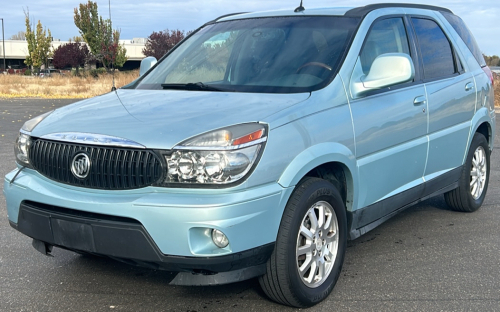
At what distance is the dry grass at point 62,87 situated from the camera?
28.3m

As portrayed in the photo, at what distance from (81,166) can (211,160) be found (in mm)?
761

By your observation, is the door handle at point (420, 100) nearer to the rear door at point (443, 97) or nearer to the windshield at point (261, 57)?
the rear door at point (443, 97)

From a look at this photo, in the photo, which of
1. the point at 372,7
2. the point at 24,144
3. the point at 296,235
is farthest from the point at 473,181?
the point at 24,144

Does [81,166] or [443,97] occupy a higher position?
[443,97]

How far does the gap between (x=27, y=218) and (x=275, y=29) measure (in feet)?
7.41

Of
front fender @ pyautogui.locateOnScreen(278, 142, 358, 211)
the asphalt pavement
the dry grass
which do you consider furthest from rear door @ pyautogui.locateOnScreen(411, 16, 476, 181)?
the dry grass

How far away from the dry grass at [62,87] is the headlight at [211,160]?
2487 centimetres

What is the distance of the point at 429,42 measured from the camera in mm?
5070

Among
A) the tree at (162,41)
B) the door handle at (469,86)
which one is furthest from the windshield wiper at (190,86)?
the tree at (162,41)

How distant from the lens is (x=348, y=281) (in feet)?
13.1

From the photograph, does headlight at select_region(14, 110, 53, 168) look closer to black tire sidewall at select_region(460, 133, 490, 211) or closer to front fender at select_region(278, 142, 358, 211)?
front fender at select_region(278, 142, 358, 211)

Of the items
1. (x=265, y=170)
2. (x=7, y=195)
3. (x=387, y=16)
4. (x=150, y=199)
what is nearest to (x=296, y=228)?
(x=265, y=170)

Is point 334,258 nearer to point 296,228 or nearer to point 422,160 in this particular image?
point 296,228

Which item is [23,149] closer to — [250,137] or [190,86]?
[190,86]
